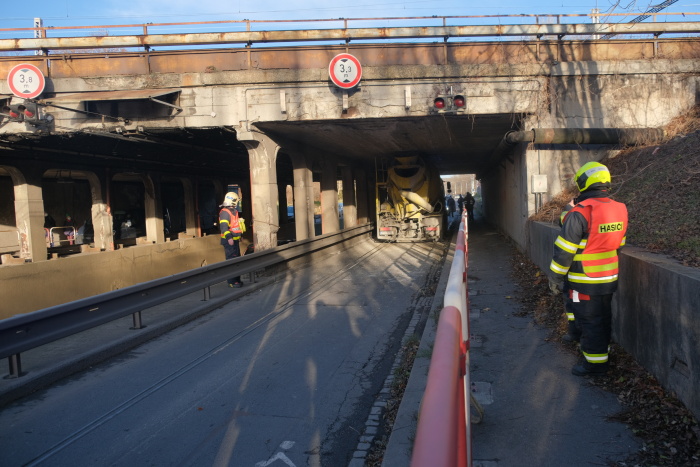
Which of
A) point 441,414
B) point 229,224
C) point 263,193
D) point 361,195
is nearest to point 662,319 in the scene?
point 441,414

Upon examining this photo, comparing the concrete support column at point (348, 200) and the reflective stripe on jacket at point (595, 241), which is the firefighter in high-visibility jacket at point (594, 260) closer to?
the reflective stripe on jacket at point (595, 241)

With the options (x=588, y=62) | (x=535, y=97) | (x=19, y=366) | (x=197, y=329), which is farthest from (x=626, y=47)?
(x=19, y=366)

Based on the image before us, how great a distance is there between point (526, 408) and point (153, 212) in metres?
20.1

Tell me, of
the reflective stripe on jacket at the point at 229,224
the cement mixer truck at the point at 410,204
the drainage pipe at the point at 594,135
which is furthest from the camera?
the cement mixer truck at the point at 410,204

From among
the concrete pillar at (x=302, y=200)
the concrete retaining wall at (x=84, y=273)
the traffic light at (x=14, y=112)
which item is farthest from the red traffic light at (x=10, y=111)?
the concrete pillar at (x=302, y=200)

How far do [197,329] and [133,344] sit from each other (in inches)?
42.8

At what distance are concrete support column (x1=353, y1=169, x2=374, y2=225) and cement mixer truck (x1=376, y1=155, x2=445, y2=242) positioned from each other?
5443 mm

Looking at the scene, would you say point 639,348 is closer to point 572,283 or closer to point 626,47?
point 572,283

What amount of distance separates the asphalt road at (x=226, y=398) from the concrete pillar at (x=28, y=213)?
35.7ft

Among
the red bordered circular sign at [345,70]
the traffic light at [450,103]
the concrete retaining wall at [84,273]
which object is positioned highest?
the red bordered circular sign at [345,70]

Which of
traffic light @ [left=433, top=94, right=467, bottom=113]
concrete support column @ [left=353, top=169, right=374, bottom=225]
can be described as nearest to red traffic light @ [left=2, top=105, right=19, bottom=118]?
traffic light @ [left=433, top=94, right=467, bottom=113]

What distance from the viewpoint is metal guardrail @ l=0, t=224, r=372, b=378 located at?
15.8 ft

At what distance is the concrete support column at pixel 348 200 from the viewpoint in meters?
23.2

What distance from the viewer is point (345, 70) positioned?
1212 cm
